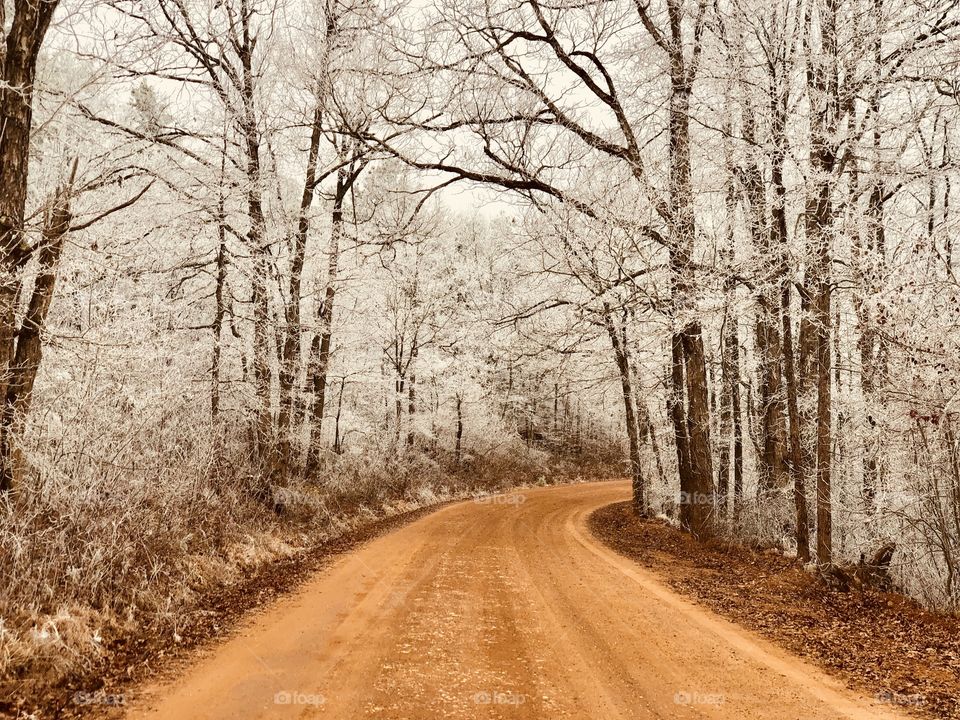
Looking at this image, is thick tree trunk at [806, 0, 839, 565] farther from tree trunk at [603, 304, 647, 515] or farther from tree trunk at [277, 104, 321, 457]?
tree trunk at [277, 104, 321, 457]

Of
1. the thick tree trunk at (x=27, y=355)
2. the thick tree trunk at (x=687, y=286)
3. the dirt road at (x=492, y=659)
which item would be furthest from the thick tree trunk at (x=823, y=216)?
the thick tree trunk at (x=27, y=355)

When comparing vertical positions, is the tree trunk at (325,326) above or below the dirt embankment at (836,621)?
above

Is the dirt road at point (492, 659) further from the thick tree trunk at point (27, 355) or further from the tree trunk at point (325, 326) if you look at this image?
the tree trunk at point (325, 326)

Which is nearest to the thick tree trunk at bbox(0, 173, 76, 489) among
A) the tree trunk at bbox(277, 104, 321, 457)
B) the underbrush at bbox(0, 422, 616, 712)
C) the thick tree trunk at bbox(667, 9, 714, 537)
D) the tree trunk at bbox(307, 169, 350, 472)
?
the underbrush at bbox(0, 422, 616, 712)

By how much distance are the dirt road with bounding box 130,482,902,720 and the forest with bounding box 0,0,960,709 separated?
137 cm

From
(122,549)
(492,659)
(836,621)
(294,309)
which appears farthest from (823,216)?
(294,309)

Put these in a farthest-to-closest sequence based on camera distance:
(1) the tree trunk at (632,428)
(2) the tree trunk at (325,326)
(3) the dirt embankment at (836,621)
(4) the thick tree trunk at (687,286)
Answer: (1) the tree trunk at (632,428), (2) the tree trunk at (325,326), (4) the thick tree trunk at (687,286), (3) the dirt embankment at (836,621)

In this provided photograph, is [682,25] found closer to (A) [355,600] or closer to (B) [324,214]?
(B) [324,214]

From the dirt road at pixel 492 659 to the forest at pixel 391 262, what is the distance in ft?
4.49

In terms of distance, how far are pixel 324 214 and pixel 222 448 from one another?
6328 millimetres

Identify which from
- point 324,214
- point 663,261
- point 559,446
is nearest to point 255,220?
point 324,214

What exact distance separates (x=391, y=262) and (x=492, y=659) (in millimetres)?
12445

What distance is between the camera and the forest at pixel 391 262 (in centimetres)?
620

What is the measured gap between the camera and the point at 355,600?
7.18 metres
